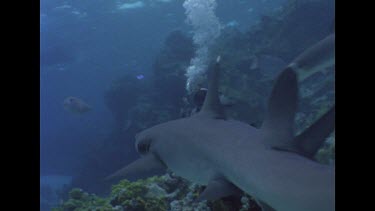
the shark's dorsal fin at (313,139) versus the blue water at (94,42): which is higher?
the blue water at (94,42)

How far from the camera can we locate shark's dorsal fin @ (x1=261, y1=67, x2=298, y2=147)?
6.42 feet

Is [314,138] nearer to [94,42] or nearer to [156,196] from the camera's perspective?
[156,196]

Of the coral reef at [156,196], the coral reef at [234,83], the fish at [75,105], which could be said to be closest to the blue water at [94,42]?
the coral reef at [234,83]

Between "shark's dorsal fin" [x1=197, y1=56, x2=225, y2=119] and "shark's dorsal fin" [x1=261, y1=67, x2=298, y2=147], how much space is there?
75 centimetres

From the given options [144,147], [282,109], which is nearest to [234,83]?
→ [144,147]

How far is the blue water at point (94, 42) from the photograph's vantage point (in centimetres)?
3466

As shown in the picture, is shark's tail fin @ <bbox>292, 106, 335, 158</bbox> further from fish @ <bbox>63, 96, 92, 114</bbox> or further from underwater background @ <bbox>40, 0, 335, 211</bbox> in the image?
fish @ <bbox>63, 96, 92, 114</bbox>

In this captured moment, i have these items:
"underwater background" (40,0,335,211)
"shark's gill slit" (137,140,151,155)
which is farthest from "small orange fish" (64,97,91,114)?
"shark's gill slit" (137,140,151,155)

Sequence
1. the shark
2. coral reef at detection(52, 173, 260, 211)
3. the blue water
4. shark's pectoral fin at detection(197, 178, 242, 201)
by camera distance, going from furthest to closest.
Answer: the blue water → coral reef at detection(52, 173, 260, 211) → shark's pectoral fin at detection(197, 178, 242, 201) → the shark

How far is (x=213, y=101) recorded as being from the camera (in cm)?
287

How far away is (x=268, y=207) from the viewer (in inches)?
69.5

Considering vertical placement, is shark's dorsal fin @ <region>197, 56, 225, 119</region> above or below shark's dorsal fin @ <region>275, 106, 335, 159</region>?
above

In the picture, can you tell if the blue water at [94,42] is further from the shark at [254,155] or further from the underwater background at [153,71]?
the shark at [254,155]
